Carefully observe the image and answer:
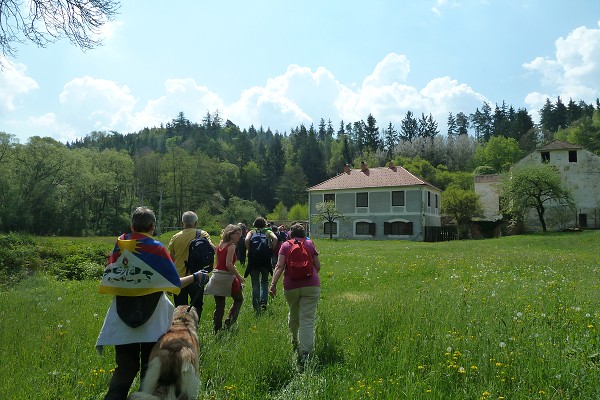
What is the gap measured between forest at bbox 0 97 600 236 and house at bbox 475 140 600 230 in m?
10.3

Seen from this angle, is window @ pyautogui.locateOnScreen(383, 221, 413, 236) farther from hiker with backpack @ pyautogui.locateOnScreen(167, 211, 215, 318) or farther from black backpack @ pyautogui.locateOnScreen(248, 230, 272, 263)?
hiker with backpack @ pyautogui.locateOnScreen(167, 211, 215, 318)

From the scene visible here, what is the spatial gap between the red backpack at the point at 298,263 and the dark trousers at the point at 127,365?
8.58 feet

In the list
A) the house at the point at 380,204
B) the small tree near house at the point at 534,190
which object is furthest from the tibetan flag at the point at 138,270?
the small tree near house at the point at 534,190

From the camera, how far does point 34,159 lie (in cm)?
5256

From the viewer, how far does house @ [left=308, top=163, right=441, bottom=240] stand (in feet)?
159

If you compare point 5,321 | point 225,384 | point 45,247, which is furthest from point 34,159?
point 225,384

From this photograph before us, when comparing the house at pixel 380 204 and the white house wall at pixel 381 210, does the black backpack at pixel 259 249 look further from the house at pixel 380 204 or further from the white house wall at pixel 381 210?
the white house wall at pixel 381 210

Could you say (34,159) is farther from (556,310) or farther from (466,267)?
(556,310)

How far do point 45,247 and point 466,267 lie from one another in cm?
1744

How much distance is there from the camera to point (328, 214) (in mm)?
49656

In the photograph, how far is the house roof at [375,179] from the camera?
4972cm

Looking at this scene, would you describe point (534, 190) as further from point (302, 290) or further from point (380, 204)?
point (302, 290)

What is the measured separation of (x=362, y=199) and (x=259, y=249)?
43.7 metres

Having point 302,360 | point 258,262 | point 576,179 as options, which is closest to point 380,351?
point 302,360
